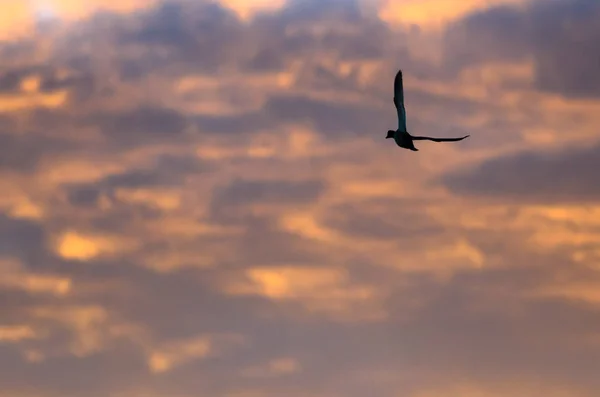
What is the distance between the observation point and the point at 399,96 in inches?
2689

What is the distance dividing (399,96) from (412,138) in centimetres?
532

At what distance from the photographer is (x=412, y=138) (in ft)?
216

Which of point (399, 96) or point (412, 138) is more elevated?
point (399, 96)
